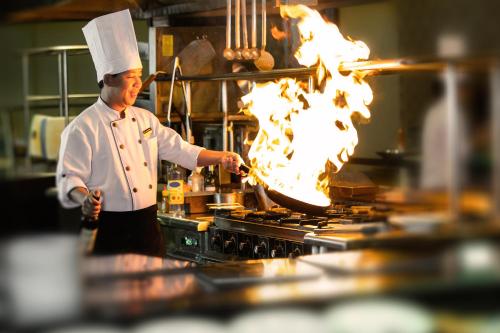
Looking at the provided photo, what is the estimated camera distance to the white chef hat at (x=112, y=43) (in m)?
4.69

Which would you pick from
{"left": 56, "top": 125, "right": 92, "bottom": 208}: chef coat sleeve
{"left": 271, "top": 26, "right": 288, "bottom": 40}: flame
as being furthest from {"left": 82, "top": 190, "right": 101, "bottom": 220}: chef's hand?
{"left": 271, "top": 26, "right": 288, "bottom": 40}: flame

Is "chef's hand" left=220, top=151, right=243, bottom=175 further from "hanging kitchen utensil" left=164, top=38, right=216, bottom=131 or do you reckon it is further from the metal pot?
"hanging kitchen utensil" left=164, top=38, right=216, bottom=131

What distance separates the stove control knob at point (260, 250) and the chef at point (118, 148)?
0.47 metres

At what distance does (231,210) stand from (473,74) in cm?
293

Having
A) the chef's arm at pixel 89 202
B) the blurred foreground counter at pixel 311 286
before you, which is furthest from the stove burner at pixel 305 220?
the blurred foreground counter at pixel 311 286

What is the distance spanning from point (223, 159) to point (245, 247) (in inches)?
20.7

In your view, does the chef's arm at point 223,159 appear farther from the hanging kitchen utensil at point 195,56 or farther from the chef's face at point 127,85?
the hanging kitchen utensil at point 195,56

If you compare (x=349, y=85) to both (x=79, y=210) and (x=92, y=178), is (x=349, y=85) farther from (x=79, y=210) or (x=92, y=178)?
(x=79, y=210)

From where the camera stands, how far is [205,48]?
6.52 meters

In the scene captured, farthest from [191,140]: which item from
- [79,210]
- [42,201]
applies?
[42,201]

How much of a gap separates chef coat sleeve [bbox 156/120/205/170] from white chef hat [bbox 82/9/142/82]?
1.71 feet

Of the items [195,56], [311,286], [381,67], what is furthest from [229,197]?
[311,286]

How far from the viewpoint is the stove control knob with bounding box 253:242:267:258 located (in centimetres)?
473

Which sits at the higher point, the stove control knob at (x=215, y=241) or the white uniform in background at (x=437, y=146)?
the white uniform in background at (x=437, y=146)
